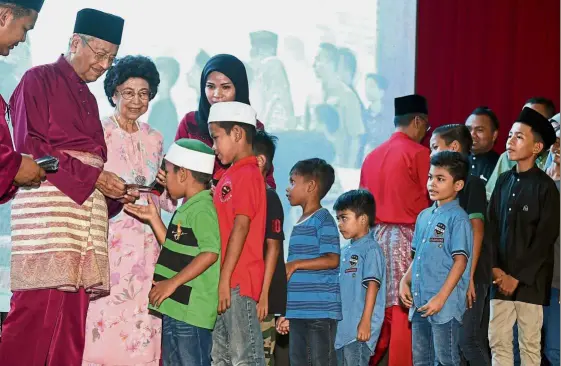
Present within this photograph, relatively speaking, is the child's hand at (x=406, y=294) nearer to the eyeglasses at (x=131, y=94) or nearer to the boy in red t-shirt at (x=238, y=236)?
the boy in red t-shirt at (x=238, y=236)

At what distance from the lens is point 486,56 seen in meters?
5.85

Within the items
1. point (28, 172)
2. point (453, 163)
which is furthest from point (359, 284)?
point (28, 172)

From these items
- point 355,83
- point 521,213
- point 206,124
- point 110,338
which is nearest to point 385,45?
point 355,83

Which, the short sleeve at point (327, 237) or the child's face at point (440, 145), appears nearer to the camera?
the short sleeve at point (327, 237)

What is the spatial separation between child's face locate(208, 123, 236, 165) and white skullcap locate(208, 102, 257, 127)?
4 cm

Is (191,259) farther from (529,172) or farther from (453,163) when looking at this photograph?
(529,172)

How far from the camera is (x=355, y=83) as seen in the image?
5445mm

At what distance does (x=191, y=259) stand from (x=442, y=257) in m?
1.19

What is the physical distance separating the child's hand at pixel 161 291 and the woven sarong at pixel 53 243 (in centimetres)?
18

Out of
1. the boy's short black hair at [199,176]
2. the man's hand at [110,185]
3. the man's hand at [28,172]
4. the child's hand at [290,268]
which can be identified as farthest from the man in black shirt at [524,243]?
the man's hand at [28,172]

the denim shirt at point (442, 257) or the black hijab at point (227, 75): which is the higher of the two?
the black hijab at point (227, 75)

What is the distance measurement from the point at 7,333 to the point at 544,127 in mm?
2682

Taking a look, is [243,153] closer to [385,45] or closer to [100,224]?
[100,224]

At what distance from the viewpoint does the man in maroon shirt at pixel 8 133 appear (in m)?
2.67
